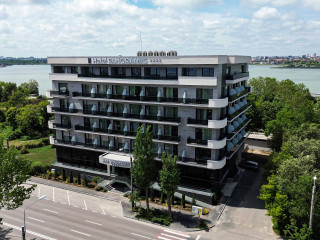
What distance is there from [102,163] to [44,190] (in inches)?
427

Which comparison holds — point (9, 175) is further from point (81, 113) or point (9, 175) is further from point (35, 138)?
point (35, 138)

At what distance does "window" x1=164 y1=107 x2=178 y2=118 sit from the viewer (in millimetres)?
44125

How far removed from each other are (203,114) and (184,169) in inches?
376

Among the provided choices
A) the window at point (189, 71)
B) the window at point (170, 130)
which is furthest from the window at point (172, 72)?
the window at point (170, 130)

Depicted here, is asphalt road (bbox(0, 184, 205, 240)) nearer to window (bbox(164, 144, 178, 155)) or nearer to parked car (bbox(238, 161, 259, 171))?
window (bbox(164, 144, 178, 155))

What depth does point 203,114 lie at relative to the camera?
42.3m

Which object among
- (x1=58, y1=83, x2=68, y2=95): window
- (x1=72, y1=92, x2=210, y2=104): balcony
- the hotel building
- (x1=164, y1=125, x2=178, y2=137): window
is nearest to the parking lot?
the hotel building

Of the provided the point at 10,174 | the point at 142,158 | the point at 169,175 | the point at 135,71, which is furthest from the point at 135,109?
the point at 10,174

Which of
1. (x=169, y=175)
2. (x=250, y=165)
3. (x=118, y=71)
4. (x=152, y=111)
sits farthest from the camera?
(x=250, y=165)

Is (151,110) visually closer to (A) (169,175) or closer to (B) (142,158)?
(B) (142,158)

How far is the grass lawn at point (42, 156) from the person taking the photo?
61.1m

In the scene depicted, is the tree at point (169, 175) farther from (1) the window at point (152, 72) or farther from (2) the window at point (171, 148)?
(1) the window at point (152, 72)

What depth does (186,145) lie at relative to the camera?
4344cm

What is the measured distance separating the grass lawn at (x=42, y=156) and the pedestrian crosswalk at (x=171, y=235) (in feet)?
111
